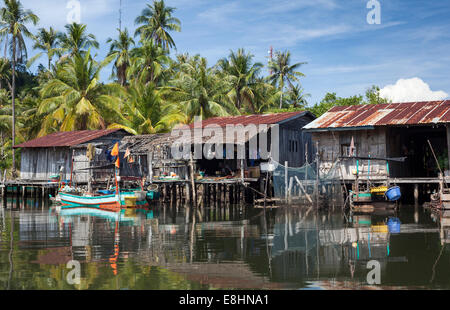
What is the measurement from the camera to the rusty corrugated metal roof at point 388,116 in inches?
1028

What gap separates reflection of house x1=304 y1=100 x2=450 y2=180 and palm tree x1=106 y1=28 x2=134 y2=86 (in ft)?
87.5

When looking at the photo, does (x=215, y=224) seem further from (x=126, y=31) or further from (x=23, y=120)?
(x=126, y=31)

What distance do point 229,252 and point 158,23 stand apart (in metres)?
43.5

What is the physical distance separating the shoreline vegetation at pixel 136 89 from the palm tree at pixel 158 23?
10 centimetres

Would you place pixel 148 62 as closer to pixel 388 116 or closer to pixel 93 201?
pixel 93 201

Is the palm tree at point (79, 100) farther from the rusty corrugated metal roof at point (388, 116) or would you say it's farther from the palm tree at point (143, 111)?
the rusty corrugated metal roof at point (388, 116)

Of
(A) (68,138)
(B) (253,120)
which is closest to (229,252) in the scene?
(B) (253,120)

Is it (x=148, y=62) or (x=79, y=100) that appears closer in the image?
(x=79, y=100)

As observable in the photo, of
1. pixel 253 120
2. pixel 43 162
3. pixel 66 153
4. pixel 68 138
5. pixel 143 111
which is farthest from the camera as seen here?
pixel 143 111

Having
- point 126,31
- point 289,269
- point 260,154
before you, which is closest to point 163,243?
point 289,269

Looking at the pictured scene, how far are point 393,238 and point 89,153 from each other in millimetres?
20813

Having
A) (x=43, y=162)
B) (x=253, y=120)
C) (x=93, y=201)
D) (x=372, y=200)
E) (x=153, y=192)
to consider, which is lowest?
(x=93, y=201)

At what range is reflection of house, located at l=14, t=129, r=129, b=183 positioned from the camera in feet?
120

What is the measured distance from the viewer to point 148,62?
49375 millimetres
